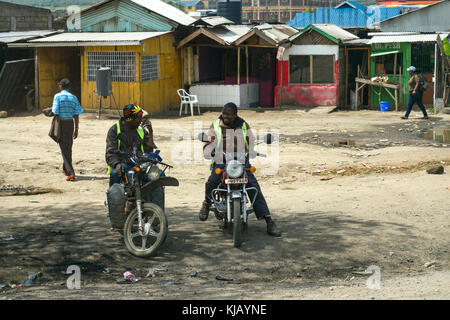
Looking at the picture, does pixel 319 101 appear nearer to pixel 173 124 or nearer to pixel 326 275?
pixel 173 124

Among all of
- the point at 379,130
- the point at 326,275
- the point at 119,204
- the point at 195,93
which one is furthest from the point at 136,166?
the point at 195,93

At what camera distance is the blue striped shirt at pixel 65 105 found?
38.7 ft

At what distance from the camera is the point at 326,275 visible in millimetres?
6770

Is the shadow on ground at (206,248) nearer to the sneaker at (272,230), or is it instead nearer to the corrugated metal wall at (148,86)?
the sneaker at (272,230)

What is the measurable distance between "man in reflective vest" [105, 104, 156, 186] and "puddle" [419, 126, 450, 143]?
36.6 feet

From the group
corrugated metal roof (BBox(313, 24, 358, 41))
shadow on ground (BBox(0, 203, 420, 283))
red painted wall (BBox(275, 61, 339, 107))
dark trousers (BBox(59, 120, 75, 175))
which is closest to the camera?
shadow on ground (BBox(0, 203, 420, 283))

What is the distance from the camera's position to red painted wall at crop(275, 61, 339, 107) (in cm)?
2491

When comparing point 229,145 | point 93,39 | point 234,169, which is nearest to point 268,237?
point 234,169

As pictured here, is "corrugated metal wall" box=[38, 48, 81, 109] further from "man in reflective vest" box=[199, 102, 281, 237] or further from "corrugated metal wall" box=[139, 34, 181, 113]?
"man in reflective vest" box=[199, 102, 281, 237]

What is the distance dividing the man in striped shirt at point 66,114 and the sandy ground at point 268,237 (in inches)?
15.0

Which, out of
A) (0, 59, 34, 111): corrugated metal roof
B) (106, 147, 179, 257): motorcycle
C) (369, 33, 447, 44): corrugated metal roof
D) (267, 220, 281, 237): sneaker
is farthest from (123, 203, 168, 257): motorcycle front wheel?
(369, 33, 447, 44): corrugated metal roof

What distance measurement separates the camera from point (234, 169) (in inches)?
287

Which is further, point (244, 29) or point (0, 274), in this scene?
point (244, 29)

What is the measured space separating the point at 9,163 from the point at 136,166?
7.34 meters
